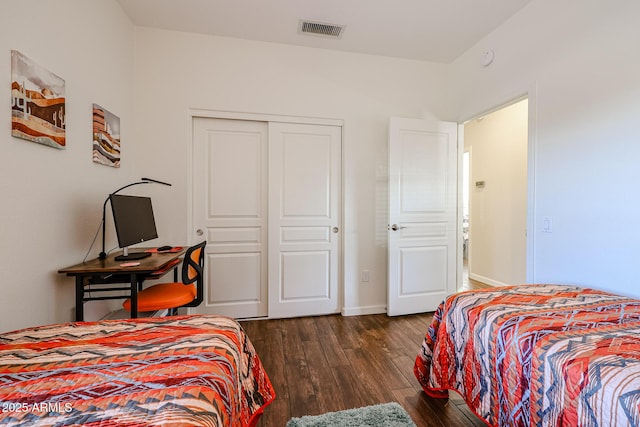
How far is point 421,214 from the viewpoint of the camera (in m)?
3.06

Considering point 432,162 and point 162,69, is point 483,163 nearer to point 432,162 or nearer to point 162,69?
point 432,162

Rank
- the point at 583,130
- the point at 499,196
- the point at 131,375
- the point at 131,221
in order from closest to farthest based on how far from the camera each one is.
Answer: the point at 131,375 < the point at 583,130 < the point at 131,221 < the point at 499,196

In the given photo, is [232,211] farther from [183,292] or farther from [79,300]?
[79,300]

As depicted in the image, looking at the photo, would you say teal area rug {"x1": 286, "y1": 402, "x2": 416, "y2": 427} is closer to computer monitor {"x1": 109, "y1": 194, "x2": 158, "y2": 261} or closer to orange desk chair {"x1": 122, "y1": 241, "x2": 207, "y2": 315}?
orange desk chair {"x1": 122, "y1": 241, "x2": 207, "y2": 315}

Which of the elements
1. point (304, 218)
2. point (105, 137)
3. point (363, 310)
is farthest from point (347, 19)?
point (363, 310)

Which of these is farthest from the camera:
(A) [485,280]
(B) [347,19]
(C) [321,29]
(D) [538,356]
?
(A) [485,280]

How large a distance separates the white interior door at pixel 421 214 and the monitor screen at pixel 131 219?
225 centimetres

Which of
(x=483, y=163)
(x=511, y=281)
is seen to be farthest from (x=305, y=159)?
(x=511, y=281)

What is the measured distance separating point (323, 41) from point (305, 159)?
1.19 m

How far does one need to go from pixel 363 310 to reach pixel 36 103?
3048 mm

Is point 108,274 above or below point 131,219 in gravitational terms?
below

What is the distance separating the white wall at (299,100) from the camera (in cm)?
266

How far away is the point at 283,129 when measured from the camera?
2920mm

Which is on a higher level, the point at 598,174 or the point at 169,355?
the point at 598,174
